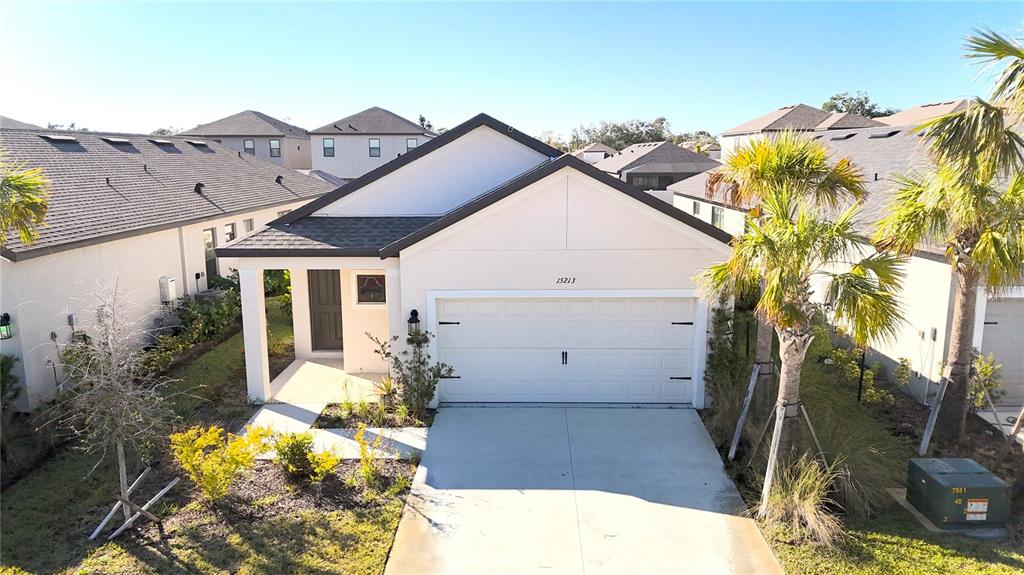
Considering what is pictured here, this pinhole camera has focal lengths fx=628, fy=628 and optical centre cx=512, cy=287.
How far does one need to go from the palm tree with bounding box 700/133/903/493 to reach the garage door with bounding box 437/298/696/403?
2.63 metres

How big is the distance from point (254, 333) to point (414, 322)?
10.2ft

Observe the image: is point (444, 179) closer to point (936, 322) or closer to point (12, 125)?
point (936, 322)

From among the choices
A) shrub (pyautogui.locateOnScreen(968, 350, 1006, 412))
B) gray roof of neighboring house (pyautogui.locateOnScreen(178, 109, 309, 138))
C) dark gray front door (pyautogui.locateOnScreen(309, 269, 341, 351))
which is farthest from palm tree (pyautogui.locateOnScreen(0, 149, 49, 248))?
gray roof of neighboring house (pyautogui.locateOnScreen(178, 109, 309, 138))

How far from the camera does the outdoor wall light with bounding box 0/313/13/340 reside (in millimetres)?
10023

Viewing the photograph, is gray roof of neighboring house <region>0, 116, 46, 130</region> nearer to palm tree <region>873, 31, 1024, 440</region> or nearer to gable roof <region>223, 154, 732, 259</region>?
gable roof <region>223, 154, 732, 259</region>

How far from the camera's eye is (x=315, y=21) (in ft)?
53.5

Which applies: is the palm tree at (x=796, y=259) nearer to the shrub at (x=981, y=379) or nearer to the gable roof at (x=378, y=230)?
the gable roof at (x=378, y=230)

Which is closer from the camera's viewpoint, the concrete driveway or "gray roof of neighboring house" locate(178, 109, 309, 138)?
the concrete driveway

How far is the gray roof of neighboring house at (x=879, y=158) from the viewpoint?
12156mm

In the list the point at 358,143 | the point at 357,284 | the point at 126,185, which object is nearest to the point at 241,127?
the point at 358,143

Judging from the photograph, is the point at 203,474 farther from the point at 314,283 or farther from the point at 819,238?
the point at 819,238

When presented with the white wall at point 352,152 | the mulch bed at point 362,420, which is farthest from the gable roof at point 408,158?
the white wall at point 352,152

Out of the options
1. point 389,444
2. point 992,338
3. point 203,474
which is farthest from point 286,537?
point 992,338

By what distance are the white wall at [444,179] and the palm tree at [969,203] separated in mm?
7079
